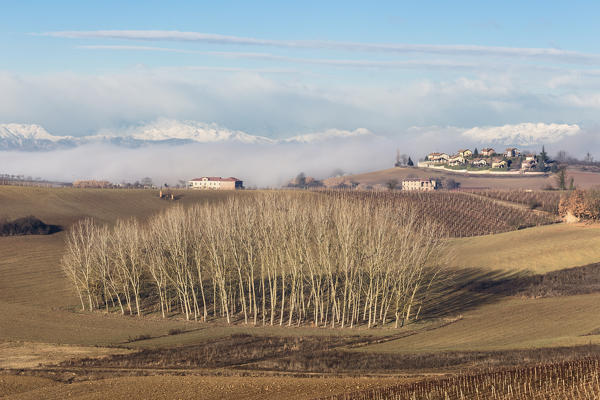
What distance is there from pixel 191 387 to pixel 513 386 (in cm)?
1858

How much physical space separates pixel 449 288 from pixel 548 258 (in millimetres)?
19581

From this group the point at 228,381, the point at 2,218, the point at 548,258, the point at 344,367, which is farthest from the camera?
the point at 2,218

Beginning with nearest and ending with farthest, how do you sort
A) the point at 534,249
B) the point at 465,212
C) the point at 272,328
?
the point at 272,328
the point at 534,249
the point at 465,212

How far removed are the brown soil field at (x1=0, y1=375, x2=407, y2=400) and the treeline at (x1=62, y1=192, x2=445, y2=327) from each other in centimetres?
3061

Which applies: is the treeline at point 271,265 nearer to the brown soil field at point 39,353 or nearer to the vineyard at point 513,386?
the brown soil field at point 39,353

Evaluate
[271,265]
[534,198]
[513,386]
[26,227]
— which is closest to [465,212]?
[534,198]

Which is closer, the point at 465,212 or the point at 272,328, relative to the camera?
the point at 272,328

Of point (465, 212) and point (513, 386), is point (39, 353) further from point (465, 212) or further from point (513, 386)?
point (465, 212)

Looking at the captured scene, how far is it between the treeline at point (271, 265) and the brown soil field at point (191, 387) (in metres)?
30.6

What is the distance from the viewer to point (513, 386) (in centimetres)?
4062

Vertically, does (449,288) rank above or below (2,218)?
below

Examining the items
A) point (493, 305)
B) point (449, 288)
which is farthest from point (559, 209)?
point (493, 305)

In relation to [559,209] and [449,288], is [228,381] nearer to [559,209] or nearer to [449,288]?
[449,288]

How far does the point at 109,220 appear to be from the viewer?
147625 millimetres
